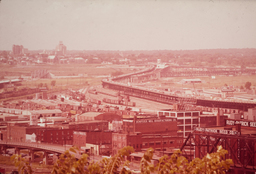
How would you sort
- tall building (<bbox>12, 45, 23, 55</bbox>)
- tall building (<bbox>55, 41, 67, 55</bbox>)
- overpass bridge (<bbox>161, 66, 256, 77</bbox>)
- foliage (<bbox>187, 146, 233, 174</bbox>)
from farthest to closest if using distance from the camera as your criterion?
1. overpass bridge (<bbox>161, 66, 256, 77</bbox>)
2. tall building (<bbox>55, 41, 67, 55</bbox>)
3. tall building (<bbox>12, 45, 23, 55</bbox>)
4. foliage (<bbox>187, 146, 233, 174</bbox>)

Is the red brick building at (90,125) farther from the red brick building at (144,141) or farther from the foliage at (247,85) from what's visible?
the foliage at (247,85)

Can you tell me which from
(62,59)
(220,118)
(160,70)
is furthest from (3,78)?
(220,118)

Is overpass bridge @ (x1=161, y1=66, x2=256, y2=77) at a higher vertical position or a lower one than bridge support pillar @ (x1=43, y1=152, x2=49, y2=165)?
higher

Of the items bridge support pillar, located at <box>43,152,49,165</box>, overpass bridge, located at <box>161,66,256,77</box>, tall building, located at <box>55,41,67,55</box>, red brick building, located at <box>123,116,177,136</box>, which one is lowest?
bridge support pillar, located at <box>43,152,49,165</box>

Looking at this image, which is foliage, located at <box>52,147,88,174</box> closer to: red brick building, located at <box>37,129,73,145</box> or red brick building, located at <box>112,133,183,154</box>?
red brick building, located at <box>112,133,183,154</box>

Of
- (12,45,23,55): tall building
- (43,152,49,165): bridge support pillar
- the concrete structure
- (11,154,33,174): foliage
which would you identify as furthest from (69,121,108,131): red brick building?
(11,154,33,174): foliage

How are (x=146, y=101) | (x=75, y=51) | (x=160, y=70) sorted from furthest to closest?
1. (x=160, y=70)
2. (x=146, y=101)
3. (x=75, y=51)

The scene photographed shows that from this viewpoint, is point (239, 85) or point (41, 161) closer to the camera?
point (41, 161)

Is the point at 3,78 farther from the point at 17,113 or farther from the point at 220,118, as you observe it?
the point at 220,118

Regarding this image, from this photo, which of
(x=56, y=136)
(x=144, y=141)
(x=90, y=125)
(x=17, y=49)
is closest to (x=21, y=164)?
(x=144, y=141)
